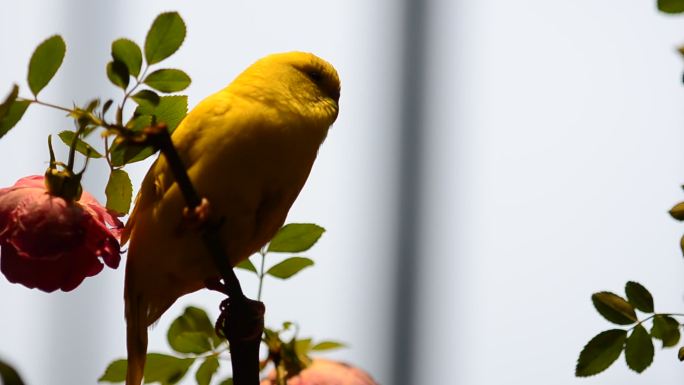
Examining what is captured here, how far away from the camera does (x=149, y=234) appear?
0.92 m

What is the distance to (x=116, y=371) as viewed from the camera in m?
0.88

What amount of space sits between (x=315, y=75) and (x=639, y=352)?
1.66 feet

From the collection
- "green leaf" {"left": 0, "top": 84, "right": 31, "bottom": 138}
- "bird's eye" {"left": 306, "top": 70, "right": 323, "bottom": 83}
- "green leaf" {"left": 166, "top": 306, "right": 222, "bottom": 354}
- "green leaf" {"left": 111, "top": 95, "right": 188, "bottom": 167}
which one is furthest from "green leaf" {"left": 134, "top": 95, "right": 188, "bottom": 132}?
"bird's eye" {"left": 306, "top": 70, "right": 323, "bottom": 83}

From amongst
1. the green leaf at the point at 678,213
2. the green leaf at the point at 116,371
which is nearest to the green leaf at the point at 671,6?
the green leaf at the point at 678,213

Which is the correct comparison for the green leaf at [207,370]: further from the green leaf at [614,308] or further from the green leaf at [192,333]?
the green leaf at [614,308]

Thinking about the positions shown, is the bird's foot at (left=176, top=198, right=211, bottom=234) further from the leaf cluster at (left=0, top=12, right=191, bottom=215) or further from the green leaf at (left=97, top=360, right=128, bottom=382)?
the green leaf at (left=97, top=360, right=128, bottom=382)

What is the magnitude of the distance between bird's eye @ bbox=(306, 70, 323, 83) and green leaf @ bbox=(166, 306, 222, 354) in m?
0.32

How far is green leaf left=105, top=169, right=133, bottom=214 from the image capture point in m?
0.74

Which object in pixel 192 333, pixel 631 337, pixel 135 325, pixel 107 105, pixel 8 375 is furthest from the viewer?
pixel 135 325

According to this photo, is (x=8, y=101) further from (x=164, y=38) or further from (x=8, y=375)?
(x=8, y=375)

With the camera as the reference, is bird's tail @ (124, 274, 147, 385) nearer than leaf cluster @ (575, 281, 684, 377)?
No

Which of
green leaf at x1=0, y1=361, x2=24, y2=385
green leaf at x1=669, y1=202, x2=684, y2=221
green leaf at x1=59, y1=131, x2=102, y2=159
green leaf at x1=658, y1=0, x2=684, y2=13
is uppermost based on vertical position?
green leaf at x1=658, y1=0, x2=684, y2=13

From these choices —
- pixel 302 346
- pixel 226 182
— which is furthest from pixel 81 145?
pixel 302 346

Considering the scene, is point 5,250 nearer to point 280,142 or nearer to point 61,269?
point 61,269
